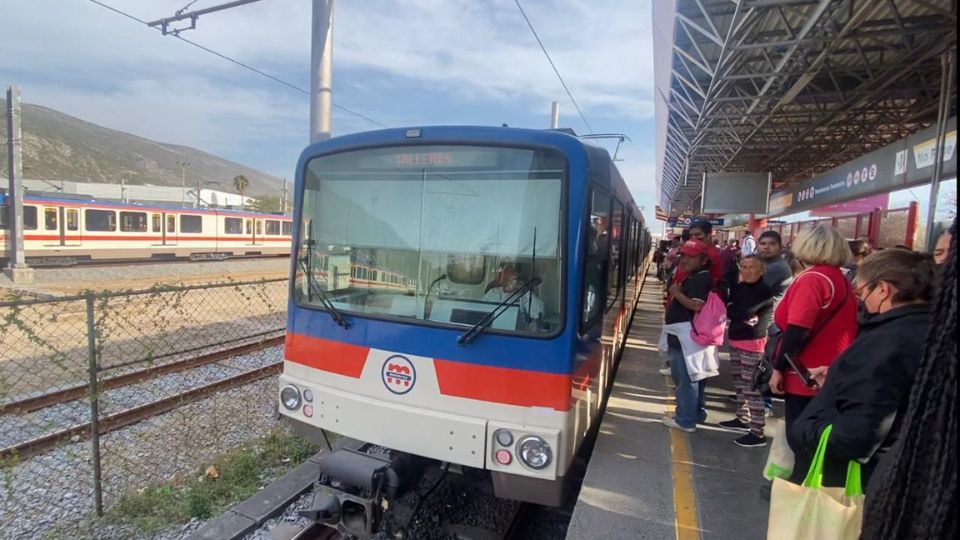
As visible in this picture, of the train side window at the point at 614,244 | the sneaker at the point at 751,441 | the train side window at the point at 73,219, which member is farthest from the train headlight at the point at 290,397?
the train side window at the point at 73,219

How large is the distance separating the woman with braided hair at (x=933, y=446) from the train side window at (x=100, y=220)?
27.4 meters

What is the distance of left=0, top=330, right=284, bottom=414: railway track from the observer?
18.6 ft

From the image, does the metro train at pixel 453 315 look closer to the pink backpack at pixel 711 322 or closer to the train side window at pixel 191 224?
the pink backpack at pixel 711 322

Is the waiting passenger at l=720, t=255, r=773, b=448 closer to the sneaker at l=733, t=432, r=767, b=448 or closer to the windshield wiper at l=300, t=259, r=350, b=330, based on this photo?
the sneaker at l=733, t=432, r=767, b=448

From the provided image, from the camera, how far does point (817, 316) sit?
294 centimetres

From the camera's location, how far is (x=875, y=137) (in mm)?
18312

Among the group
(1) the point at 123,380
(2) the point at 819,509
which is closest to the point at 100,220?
(1) the point at 123,380

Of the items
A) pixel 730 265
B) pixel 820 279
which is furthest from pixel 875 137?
pixel 820 279

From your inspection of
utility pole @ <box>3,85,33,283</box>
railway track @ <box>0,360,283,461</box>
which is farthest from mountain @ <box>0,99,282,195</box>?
railway track @ <box>0,360,283,461</box>

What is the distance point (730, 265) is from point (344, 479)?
4574 mm

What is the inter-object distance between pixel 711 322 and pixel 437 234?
2.44m

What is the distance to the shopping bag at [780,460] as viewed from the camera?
2.41 metres

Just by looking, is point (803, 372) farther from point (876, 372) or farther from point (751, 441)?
point (751, 441)

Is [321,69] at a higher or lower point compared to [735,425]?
higher
